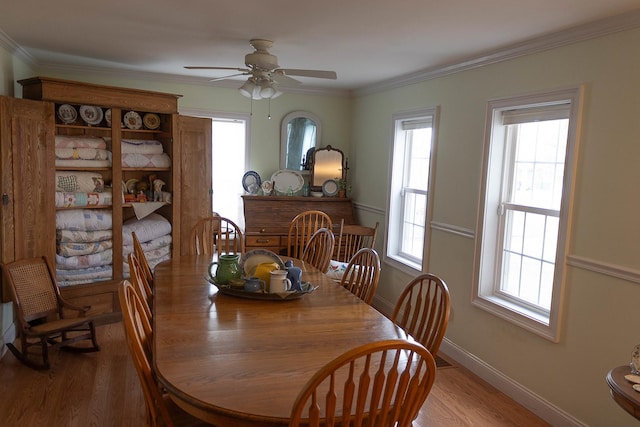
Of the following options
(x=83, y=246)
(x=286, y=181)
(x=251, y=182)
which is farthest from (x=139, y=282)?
(x=286, y=181)

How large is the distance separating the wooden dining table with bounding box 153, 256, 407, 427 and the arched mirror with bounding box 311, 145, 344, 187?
107 inches

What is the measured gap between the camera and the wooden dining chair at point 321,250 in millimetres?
3334

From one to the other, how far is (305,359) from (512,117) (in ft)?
7.59

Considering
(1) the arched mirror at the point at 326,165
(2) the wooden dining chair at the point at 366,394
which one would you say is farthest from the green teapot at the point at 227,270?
(1) the arched mirror at the point at 326,165

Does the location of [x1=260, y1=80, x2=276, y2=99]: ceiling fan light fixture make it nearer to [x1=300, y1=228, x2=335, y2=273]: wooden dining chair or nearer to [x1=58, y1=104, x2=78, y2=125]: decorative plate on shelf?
[x1=300, y1=228, x2=335, y2=273]: wooden dining chair

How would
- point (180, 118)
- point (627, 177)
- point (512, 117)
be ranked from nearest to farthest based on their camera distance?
point (627, 177)
point (512, 117)
point (180, 118)

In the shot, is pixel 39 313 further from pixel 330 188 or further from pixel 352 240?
pixel 330 188

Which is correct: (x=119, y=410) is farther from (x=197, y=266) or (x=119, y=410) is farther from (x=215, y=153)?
(x=215, y=153)

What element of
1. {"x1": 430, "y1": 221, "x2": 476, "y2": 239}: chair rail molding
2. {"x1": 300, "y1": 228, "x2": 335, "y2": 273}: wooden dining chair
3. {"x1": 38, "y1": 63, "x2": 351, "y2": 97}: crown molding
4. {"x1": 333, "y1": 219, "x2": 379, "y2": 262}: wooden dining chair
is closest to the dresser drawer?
{"x1": 333, "y1": 219, "x2": 379, "y2": 262}: wooden dining chair

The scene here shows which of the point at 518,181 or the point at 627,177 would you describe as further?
the point at 518,181

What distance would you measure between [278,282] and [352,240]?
2.53 m

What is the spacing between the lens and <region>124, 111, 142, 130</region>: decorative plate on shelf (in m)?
4.32

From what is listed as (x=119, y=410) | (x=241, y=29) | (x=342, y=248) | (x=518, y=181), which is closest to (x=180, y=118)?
(x=241, y=29)

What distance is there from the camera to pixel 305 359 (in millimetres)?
1761
